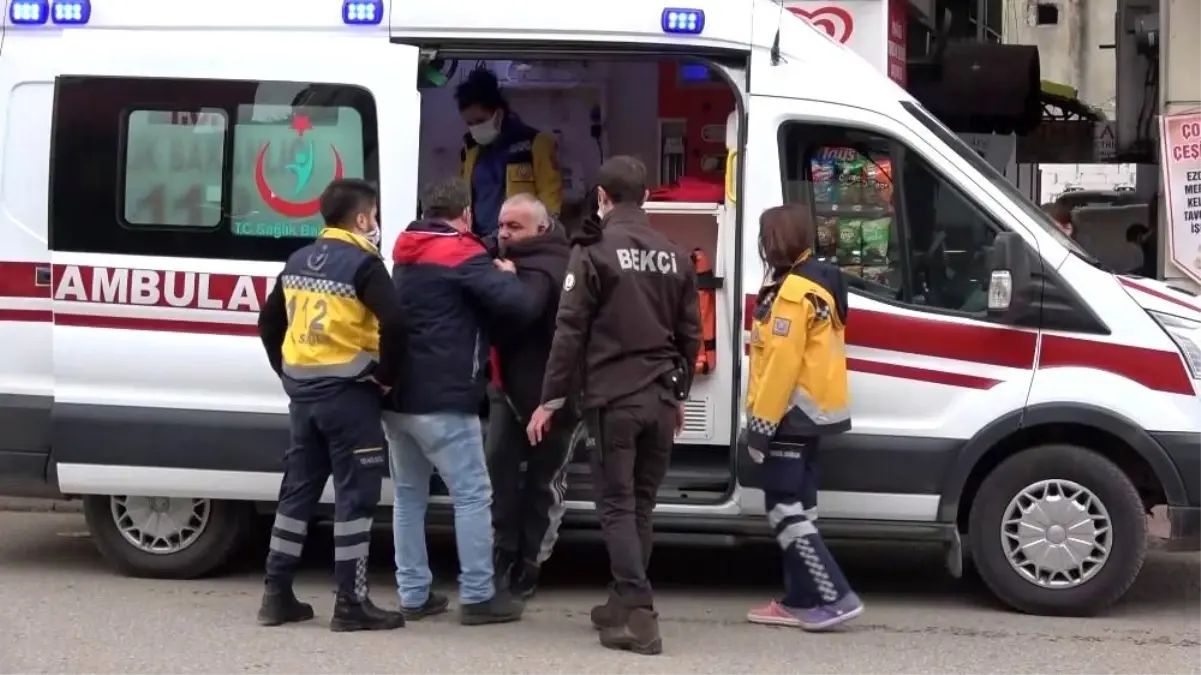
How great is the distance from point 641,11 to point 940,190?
146cm

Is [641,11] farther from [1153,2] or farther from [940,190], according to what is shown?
[1153,2]

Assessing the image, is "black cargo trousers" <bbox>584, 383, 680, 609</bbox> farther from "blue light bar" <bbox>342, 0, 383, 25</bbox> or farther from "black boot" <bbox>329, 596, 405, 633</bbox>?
"blue light bar" <bbox>342, 0, 383, 25</bbox>

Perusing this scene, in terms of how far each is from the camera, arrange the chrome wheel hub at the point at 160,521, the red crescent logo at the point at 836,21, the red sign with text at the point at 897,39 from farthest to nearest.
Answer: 1. the red sign with text at the point at 897,39
2. the red crescent logo at the point at 836,21
3. the chrome wheel hub at the point at 160,521

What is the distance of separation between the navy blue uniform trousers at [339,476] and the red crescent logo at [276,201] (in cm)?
103

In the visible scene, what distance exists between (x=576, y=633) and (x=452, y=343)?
1.26 m

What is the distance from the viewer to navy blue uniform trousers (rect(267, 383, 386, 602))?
6.12 m

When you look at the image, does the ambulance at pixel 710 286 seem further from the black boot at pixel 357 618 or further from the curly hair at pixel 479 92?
the curly hair at pixel 479 92

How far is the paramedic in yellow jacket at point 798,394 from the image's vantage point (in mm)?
6227

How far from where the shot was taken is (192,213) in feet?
22.6

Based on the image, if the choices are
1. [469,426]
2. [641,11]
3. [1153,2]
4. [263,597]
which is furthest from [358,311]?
[1153,2]

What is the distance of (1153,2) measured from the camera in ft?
47.4

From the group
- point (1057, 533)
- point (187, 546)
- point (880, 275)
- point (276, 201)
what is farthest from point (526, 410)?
point (1057, 533)

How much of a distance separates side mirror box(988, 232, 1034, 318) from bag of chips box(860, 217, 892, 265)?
443 mm

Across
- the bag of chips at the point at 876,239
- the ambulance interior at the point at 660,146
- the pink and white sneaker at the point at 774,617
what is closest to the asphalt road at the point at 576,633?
the pink and white sneaker at the point at 774,617
